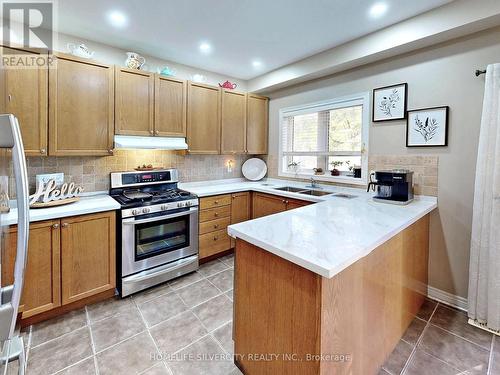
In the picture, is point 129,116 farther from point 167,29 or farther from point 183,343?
point 183,343

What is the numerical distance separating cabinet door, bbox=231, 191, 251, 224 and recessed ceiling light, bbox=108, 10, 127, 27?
7.08 ft

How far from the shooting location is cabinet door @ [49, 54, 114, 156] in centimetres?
233

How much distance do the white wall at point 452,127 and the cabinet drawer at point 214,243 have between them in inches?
86.9

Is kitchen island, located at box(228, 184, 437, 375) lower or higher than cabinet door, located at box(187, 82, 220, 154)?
lower

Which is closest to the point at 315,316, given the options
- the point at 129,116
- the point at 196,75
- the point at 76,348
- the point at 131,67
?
the point at 76,348

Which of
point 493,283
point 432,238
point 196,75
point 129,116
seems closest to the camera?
point 493,283

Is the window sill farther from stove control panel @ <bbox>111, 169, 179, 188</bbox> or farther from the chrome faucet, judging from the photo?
stove control panel @ <bbox>111, 169, 179, 188</bbox>

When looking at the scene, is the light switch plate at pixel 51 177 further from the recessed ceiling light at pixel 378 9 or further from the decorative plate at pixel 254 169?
the recessed ceiling light at pixel 378 9

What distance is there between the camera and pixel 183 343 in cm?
188

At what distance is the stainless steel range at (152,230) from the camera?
96.0 inches

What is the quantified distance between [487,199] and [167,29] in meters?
3.18

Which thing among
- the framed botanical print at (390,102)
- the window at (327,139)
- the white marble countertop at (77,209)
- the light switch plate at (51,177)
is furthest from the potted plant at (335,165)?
the light switch plate at (51,177)

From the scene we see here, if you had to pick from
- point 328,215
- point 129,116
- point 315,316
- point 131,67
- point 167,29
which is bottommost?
point 315,316

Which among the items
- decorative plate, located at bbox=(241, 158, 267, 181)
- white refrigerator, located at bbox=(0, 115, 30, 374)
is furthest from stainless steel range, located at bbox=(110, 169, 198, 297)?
white refrigerator, located at bbox=(0, 115, 30, 374)
